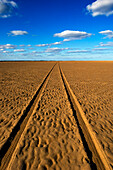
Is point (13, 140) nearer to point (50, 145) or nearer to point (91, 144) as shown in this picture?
point (50, 145)

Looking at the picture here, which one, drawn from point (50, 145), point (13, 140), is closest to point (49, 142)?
point (50, 145)

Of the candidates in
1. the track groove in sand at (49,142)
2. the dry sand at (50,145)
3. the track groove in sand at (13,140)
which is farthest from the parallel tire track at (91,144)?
the track groove in sand at (13,140)

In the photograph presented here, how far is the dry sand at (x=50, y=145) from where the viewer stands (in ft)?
10.6

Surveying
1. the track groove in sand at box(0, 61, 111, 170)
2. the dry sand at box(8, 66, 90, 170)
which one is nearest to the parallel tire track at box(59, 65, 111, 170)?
the track groove in sand at box(0, 61, 111, 170)

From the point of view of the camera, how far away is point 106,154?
3.59 meters

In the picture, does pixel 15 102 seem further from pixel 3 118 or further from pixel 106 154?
pixel 106 154

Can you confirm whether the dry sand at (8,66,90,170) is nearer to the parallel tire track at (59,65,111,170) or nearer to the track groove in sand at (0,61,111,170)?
the track groove in sand at (0,61,111,170)

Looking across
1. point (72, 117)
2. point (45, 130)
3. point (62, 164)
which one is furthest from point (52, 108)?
point (62, 164)

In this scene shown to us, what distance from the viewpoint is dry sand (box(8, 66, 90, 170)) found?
3246mm

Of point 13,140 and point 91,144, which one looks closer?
point 91,144

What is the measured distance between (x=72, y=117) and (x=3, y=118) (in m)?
3.29

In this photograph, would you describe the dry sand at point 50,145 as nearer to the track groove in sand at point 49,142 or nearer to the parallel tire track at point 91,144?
the track groove in sand at point 49,142

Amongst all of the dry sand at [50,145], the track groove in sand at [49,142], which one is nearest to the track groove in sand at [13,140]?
the track groove in sand at [49,142]

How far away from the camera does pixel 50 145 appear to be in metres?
3.91
